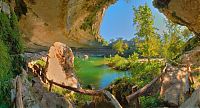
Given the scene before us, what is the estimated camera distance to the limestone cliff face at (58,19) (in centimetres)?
1382

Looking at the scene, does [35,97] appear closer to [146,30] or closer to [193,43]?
[193,43]

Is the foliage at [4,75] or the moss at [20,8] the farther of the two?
the moss at [20,8]

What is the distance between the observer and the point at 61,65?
54.5 ft

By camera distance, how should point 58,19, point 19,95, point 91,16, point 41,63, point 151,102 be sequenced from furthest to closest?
→ point 91,16, point 151,102, point 41,63, point 58,19, point 19,95

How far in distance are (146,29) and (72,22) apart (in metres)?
9.51

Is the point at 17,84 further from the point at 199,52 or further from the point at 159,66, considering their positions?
the point at 159,66

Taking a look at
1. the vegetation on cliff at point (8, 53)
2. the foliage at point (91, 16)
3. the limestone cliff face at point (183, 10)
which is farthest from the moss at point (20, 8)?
the limestone cliff face at point (183, 10)

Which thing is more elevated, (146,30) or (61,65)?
(146,30)

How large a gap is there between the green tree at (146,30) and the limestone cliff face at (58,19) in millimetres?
6679

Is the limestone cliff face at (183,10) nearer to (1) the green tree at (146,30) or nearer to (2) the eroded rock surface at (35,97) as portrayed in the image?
(1) the green tree at (146,30)

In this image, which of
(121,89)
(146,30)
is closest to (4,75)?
(121,89)

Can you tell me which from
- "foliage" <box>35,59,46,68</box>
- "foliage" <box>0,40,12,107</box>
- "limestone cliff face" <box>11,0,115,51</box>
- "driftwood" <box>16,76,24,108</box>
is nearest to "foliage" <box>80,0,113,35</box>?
"limestone cliff face" <box>11,0,115,51</box>

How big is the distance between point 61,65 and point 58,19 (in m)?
2.78

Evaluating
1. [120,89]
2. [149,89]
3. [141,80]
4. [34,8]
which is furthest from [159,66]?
[34,8]
